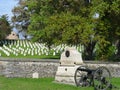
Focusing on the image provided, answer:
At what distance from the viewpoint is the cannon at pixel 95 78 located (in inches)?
706

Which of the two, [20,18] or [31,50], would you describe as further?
[20,18]

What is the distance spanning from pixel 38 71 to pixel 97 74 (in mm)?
7384

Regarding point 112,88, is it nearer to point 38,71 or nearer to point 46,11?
point 38,71

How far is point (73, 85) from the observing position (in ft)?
65.9

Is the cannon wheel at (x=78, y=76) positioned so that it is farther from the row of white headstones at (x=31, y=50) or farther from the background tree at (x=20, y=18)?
the background tree at (x=20, y=18)

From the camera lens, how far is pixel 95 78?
18047 mm

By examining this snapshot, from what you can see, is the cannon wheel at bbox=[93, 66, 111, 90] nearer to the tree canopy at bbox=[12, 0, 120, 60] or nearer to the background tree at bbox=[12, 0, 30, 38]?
the tree canopy at bbox=[12, 0, 120, 60]

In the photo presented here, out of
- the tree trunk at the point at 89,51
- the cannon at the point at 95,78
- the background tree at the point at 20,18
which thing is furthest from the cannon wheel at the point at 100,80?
the background tree at the point at 20,18

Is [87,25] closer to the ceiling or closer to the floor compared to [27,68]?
closer to the ceiling

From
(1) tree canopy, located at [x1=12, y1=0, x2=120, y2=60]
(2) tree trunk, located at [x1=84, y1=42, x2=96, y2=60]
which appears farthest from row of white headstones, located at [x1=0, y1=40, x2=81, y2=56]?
(1) tree canopy, located at [x1=12, y1=0, x2=120, y2=60]

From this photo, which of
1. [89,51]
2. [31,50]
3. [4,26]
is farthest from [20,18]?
[89,51]

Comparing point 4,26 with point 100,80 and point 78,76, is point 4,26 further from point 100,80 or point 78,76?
point 100,80

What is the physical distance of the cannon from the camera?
58.8 ft

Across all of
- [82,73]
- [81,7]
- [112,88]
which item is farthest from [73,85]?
[81,7]
